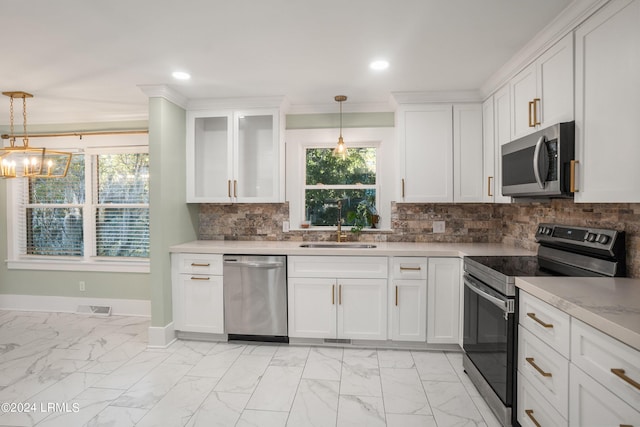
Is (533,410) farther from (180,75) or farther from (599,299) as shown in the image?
(180,75)

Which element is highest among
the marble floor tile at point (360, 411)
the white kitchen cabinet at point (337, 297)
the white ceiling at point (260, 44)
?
the white ceiling at point (260, 44)

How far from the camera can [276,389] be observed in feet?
8.05

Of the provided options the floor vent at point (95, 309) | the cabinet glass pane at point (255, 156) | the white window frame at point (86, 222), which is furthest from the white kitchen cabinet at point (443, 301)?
the floor vent at point (95, 309)

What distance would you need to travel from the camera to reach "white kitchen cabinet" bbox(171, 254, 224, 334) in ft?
10.7

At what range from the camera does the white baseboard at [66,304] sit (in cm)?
409

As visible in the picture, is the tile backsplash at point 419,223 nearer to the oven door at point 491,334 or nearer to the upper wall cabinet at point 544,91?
the upper wall cabinet at point 544,91

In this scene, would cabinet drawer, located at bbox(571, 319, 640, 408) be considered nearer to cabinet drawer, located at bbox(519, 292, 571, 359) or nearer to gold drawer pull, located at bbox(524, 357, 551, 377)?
cabinet drawer, located at bbox(519, 292, 571, 359)

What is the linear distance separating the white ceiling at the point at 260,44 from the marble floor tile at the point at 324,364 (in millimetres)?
2322

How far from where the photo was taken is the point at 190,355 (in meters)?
3.03

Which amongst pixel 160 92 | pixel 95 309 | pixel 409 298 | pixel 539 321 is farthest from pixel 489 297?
pixel 95 309

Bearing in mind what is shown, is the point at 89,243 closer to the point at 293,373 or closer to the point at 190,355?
the point at 190,355

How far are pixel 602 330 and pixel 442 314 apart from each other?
185 centimetres

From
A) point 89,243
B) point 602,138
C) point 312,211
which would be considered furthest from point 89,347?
point 602,138

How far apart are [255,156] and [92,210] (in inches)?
85.0
